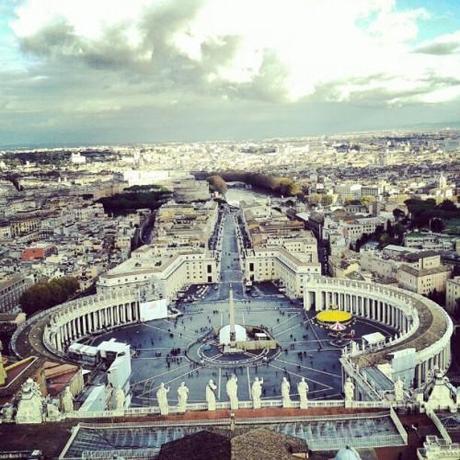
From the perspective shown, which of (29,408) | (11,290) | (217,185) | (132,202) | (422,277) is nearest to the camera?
(29,408)

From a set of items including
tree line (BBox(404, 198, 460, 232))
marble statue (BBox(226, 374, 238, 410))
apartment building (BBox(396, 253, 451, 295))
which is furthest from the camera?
tree line (BBox(404, 198, 460, 232))

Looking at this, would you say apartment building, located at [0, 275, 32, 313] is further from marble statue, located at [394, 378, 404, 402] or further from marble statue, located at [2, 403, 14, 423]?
marble statue, located at [394, 378, 404, 402]

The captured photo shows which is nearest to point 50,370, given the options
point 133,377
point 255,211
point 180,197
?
point 133,377

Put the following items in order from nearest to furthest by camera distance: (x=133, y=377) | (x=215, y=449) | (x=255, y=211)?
(x=215, y=449)
(x=133, y=377)
(x=255, y=211)

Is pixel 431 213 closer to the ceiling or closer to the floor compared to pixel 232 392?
closer to the floor

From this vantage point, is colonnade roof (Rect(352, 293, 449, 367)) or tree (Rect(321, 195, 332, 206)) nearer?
colonnade roof (Rect(352, 293, 449, 367))

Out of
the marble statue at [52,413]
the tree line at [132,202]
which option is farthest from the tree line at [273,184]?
the marble statue at [52,413]

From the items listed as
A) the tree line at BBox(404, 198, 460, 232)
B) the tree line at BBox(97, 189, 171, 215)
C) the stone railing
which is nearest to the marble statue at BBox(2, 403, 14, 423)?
the stone railing

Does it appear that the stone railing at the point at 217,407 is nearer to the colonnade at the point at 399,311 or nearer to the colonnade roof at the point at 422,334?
the colonnade roof at the point at 422,334

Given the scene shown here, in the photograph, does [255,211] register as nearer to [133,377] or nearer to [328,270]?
[328,270]

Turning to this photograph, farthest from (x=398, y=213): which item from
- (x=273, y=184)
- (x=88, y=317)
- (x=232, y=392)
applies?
(x=232, y=392)

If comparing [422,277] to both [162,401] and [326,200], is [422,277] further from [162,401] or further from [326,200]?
[326,200]
